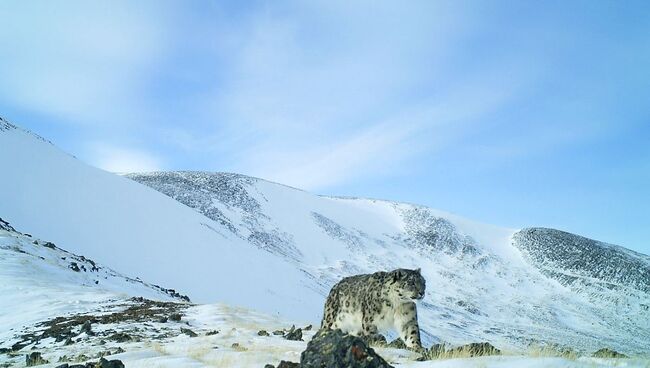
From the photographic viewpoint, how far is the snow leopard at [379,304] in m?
9.48

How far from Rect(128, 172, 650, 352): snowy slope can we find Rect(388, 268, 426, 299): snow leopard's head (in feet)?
174

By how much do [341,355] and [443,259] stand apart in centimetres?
10840

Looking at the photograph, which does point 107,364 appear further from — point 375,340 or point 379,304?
point 379,304

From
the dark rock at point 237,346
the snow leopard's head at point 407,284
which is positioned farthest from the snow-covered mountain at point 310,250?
the dark rock at point 237,346

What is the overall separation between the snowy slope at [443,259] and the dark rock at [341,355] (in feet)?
188

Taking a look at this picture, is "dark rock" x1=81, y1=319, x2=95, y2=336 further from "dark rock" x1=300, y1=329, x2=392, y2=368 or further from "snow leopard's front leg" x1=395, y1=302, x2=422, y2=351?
"dark rock" x1=300, y1=329, x2=392, y2=368

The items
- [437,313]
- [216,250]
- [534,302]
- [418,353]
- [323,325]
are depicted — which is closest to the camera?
[418,353]

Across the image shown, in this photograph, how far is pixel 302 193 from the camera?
4914 inches

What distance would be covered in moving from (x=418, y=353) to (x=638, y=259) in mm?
134983

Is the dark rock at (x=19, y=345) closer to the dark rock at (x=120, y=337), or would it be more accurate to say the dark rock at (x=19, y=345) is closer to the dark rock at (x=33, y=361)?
the dark rock at (x=120, y=337)

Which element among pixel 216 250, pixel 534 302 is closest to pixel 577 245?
pixel 534 302

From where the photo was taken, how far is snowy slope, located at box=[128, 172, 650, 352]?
77125mm

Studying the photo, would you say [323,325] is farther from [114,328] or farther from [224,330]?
[114,328]

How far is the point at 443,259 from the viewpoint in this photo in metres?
109
